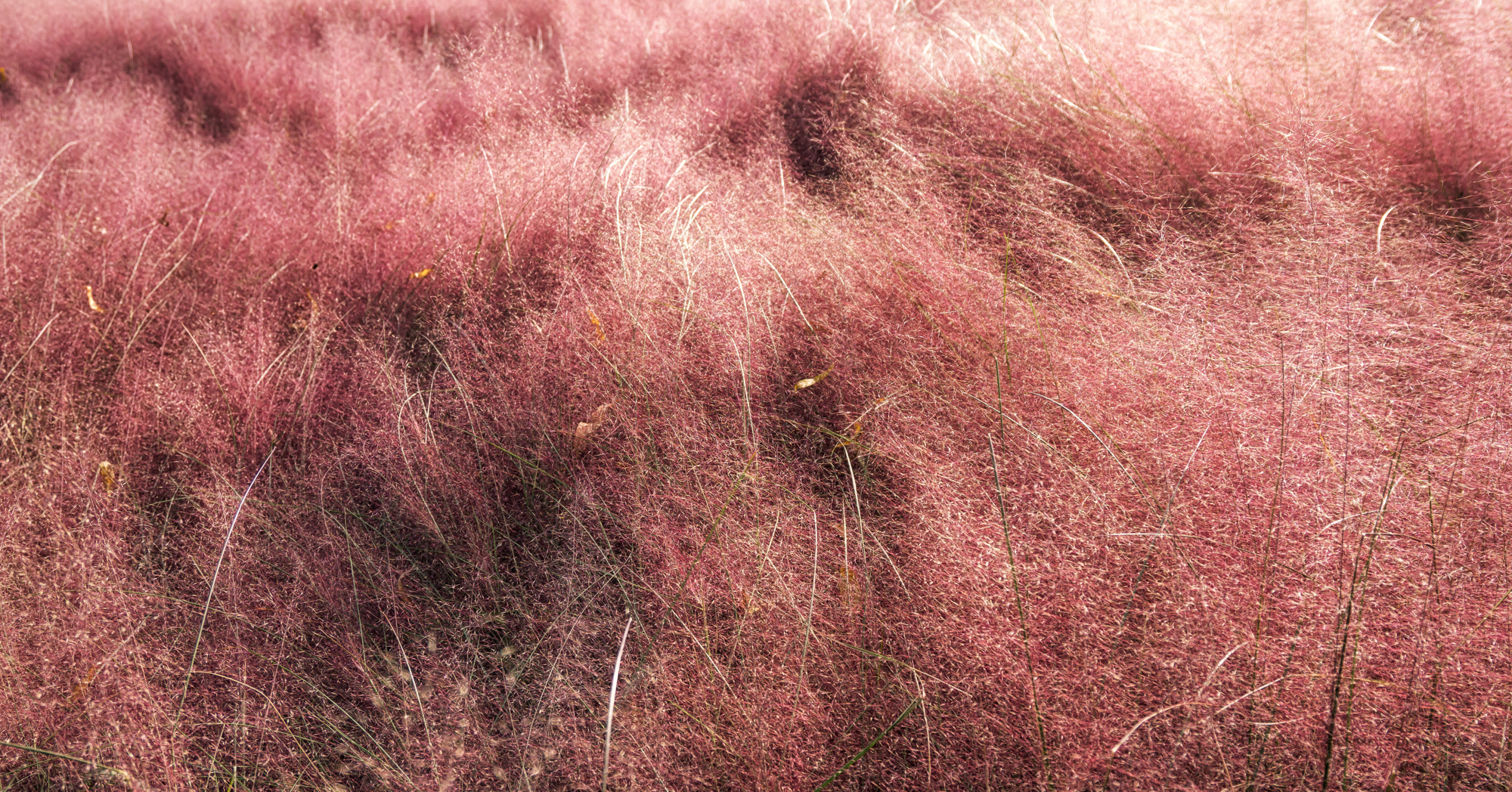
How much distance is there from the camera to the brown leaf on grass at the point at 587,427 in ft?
4.68

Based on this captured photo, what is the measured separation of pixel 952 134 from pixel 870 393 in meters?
1.05

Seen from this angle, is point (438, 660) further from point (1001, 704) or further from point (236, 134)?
point (236, 134)

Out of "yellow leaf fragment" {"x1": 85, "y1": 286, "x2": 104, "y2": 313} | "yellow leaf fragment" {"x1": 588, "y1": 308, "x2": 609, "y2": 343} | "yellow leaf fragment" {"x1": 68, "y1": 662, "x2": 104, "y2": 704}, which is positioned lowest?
"yellow leaf fragment" {"x1": 68, "y1": 662, "x2": 104, "y2": 704}

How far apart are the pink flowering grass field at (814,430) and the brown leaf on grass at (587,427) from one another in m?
0.03

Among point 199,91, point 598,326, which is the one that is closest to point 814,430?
point 598,326

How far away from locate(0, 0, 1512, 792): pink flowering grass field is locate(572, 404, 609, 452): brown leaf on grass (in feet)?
0.08

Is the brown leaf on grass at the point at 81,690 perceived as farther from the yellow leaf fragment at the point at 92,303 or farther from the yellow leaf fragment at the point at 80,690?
the yellow leaf fragment at the point at 92,303

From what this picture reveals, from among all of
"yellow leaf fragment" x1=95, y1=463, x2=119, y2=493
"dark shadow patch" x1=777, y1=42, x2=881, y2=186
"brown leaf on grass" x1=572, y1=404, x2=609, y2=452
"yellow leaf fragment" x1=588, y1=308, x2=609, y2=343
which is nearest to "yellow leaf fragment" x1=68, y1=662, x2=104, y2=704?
"yellow leaf fragment" x1=95, y1=463, x2=119, y2=493

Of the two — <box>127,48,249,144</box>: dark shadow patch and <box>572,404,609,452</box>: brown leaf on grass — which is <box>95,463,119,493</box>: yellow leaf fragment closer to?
<box>572,404,609,452</box>: brown leaf on grass

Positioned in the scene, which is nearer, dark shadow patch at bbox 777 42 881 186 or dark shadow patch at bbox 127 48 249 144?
dark shadow patch at bbox 777 42 881 186

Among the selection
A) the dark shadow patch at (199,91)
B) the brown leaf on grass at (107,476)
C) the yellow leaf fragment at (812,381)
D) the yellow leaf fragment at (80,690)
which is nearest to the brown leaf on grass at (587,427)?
the yellow leaf fragment at (812,381)

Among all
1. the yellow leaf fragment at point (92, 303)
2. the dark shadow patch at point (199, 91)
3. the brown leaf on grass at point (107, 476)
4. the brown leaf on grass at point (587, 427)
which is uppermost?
the dark shadow patch at point (199, 91)

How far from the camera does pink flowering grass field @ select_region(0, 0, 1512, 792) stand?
100 cm

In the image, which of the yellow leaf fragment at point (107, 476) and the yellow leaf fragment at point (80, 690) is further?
the yellow leaf fragment at point (107, 476)
